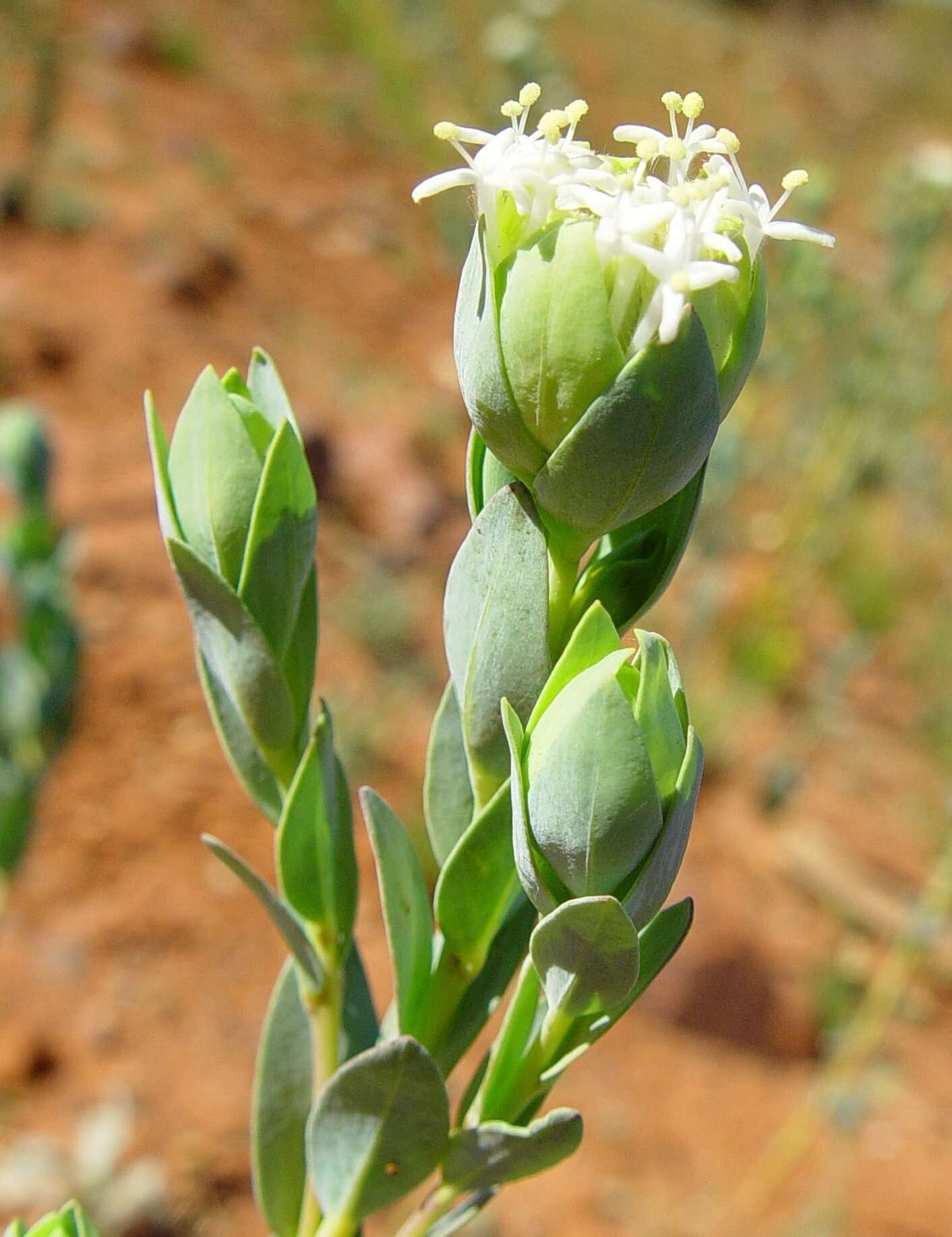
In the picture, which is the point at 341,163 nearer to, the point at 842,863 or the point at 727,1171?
the point at 842,863

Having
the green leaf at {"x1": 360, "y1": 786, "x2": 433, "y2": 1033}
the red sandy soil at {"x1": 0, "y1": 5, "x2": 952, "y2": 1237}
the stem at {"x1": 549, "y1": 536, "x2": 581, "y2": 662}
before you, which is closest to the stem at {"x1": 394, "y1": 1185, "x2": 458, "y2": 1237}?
the green leaf at {"x1": 360, "y1": 786, "x2": 433, "y2": 1033}

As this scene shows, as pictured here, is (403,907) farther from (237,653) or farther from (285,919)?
(237,653)

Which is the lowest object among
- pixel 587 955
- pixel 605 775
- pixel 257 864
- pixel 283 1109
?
pixel 257 864

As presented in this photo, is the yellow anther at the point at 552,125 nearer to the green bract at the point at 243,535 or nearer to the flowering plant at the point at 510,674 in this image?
the flowering plant at the point at 510,674

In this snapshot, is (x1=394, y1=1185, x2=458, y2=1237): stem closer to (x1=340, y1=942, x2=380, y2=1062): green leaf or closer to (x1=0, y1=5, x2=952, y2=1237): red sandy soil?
(x1=340, y1=942, x2=380, y2=1062): green leaf

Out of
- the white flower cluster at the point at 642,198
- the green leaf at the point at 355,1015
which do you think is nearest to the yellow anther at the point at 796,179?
the white flower cluster at the point at 642,198

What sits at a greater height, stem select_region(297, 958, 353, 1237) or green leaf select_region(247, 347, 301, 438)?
green leaf select_region(247, 347, 301, 438)

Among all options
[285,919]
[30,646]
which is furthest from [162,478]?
[30,646]
